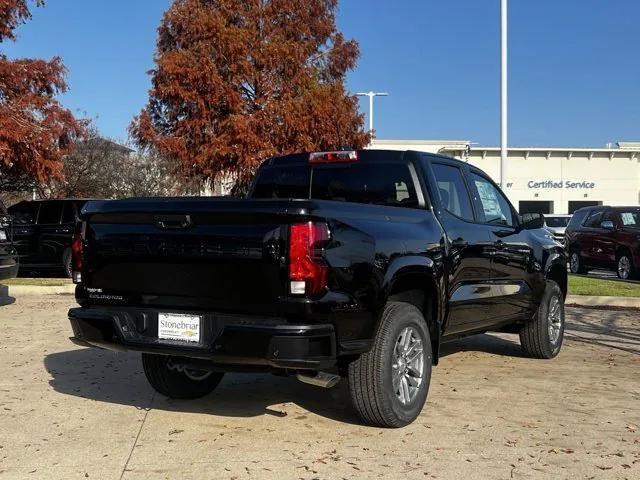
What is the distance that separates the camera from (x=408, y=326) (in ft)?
15.8

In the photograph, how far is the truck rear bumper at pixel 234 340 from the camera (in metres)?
4.02

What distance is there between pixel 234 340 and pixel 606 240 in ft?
48.4

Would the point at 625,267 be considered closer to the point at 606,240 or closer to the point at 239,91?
the point at 606,240

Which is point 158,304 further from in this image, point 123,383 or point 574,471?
point 574,471

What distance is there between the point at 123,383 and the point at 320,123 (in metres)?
11.6

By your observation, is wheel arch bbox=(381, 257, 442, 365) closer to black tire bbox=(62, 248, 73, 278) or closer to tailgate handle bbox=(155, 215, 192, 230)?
tailgate handle bbox=(155, 215, 192, 230)

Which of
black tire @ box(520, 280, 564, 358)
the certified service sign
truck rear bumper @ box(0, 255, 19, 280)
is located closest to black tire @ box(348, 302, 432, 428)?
black tire @ box(520, 280, 564, 358)

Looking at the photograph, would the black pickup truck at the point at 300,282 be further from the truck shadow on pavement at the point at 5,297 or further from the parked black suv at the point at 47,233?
the parked black suv at the point at 47,233

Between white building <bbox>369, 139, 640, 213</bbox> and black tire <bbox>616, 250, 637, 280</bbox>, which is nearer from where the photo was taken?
black tire <bbox>616, 250, 637, 280</bbox>

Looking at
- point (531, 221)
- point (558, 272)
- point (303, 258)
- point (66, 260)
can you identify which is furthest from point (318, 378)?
point (66, 260)

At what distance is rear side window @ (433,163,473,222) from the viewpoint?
5773 mm

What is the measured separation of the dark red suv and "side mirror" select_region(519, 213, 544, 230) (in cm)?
984

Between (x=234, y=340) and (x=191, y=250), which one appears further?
(x=191, y=250)

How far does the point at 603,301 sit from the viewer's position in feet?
38.4
